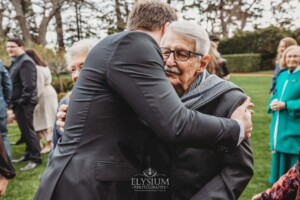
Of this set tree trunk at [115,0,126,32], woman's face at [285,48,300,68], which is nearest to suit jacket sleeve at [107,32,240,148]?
woman's face at [285,48,300,68]

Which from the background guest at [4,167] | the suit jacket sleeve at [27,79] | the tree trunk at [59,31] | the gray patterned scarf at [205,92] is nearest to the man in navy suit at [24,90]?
the suit jacket sleeve at [27,79]

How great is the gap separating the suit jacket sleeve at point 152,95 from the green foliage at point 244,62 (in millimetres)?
29845

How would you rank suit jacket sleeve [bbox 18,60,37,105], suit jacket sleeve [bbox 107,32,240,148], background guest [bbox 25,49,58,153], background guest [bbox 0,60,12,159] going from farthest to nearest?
background guest [bbox 25,49,58,153]
suit jacket sleeve [bbox 18,60,37,105]
background guest [bbox 0,60,12,159]
suit jacket sleeve [bbox 107,32,240,148]

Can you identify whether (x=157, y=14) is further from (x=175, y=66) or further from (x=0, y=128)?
(x=0, y=128)

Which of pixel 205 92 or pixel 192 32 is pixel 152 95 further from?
pixel 192 32

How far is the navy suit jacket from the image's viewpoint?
144cm

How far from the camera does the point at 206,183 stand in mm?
1771

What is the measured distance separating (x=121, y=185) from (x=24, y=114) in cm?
494

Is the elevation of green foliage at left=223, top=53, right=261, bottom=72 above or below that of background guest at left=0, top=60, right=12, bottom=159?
below

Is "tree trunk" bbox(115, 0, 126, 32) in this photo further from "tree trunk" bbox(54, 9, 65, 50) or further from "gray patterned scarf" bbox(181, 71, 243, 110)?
"gray patterned scarf" bbox(181, 71, 243, 110)

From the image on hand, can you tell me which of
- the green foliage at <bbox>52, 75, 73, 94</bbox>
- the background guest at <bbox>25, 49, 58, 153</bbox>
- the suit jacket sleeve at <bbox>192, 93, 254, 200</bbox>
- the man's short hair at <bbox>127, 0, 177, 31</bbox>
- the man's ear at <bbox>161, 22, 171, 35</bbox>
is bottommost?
the green foliage at <bbox>52, 75, 73, 94</bbox>

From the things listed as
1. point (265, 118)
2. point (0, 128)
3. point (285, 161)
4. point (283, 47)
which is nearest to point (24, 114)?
point (0, 128)
